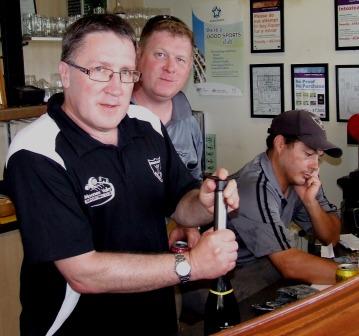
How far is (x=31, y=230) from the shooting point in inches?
50.9

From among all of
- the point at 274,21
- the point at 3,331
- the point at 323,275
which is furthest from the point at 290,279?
the point at 274,21

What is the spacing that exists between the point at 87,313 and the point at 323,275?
88 cm

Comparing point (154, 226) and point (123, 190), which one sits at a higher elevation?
point (123, 190)

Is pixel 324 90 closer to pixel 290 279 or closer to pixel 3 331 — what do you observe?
pixel 290 279

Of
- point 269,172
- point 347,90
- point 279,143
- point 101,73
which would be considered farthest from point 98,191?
point 347,90

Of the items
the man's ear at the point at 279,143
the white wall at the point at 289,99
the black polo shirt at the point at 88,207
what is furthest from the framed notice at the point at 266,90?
the black polo shirt at the point at 88,207

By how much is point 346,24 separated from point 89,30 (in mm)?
2461

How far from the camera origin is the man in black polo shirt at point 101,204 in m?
1.29

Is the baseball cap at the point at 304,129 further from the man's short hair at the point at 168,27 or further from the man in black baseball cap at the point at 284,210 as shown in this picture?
the man's short hair at the point at 168,27

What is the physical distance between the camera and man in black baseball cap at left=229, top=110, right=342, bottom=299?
2072 mm

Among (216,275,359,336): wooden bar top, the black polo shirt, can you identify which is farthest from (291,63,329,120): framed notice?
(216,275,359,336): wooden bar top

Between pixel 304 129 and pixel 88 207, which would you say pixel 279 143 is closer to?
pixel 304 129

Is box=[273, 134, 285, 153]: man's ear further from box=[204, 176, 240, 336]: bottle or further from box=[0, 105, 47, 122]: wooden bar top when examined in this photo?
box=[0, 105, 47, 122]: wooden bar top

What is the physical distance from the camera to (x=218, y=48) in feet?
13.4
